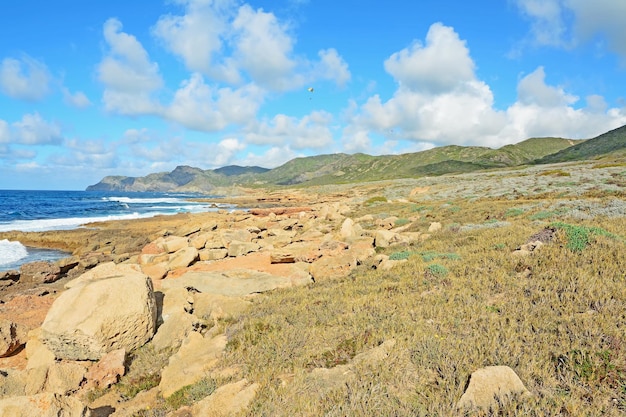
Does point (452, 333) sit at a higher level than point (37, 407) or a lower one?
lower

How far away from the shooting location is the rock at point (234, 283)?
44.9ft

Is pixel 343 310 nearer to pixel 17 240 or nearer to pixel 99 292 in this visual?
pixel 99 292

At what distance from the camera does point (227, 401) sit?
5.76m

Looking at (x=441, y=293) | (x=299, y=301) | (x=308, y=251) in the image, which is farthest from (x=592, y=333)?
(x=308, y=251)

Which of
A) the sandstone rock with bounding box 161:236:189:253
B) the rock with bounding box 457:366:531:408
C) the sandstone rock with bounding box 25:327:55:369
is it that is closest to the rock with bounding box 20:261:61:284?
the sandstone rock with bounding box 161:236:189:253

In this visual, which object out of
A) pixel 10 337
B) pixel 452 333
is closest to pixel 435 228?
Result: pixel 452 333

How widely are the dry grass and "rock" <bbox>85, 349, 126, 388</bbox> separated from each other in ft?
8.73

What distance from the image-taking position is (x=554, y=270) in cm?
968

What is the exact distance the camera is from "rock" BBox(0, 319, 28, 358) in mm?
9648

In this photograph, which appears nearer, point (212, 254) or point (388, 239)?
point (388, 239)

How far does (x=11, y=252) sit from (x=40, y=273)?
13620 millimetres

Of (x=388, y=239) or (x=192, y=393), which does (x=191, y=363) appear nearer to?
(x=192, y=393)

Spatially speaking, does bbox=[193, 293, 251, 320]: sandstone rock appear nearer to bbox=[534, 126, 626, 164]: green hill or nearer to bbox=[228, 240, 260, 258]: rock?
bbox=[228, 240, 260, 258]: rock

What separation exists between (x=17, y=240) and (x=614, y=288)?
46866 mm
